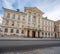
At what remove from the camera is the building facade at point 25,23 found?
23.5 metres

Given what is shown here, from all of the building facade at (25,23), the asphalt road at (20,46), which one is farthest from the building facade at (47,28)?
the asphalt road at (20,46)

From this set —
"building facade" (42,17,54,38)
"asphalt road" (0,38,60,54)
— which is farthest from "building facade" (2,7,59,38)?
"asphalt road" (0,38,60,54)

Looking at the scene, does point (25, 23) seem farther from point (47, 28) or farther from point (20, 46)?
point (20, 46)

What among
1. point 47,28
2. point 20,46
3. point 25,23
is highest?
point 25,23

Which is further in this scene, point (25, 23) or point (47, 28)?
point (47, 28)

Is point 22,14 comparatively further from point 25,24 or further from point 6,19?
point 6,19

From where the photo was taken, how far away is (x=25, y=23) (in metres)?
26.7

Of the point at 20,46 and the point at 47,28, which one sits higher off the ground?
the point at 47,28

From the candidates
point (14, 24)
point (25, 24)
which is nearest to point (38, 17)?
point (25, 24)

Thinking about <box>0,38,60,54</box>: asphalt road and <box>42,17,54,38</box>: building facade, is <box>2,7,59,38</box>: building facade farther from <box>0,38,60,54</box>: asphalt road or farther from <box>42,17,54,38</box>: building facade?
<box>0,38,60,54</box>: asphalt road

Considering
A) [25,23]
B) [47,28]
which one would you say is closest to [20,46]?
[25,23]

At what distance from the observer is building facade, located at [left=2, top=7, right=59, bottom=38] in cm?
2348

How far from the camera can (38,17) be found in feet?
96.6

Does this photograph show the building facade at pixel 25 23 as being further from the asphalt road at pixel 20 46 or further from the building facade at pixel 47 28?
the asphalt road at pixel 20 46
